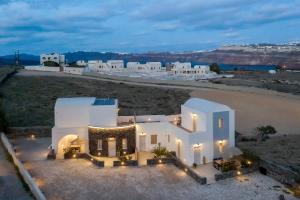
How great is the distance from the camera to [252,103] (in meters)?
46.8

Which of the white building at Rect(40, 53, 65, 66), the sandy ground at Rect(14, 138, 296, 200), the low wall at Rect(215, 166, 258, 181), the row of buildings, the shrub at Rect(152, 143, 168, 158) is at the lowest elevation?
the sandy ground at Rect(14, 138, 296, 200)

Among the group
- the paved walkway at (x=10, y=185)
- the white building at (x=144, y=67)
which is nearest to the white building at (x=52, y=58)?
the white building at (x=144, y=67)

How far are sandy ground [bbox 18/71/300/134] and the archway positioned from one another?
47.0 feet

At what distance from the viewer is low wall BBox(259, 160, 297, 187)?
1814 centimetres

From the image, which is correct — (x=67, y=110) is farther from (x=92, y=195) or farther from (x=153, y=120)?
(x=92, y=195)

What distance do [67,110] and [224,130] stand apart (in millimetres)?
9729

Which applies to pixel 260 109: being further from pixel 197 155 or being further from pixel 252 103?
pixel 197 155

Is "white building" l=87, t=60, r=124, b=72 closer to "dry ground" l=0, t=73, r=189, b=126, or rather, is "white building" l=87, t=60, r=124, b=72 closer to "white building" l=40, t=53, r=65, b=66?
"white building" l=40, t=53, r=65, b=66

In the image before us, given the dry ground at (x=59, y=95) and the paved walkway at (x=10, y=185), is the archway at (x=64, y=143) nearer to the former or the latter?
the paved walkway at (x=10, y=185)

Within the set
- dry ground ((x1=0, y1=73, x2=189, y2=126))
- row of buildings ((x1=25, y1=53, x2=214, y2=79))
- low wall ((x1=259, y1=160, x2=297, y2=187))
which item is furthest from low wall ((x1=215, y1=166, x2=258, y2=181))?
row of buildings ((x1=25, y1=53, x2=214, y2=79))

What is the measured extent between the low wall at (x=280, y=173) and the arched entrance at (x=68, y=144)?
10959 mm

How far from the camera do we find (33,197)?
1694 cm

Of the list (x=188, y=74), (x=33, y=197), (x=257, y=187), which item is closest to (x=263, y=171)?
(x=257, y=187)

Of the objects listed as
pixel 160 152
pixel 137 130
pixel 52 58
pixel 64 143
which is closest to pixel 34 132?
pixel 64 143
